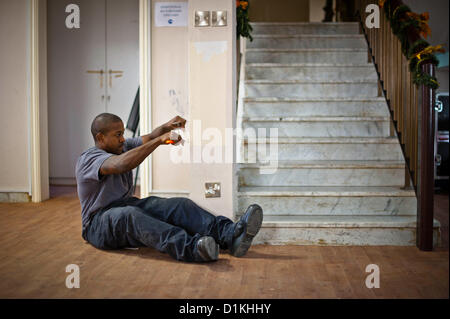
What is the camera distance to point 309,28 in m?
4.67

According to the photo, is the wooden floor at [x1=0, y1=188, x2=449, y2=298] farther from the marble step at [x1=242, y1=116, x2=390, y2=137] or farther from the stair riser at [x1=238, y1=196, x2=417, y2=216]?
the marble step at [x1=242, y1=116, x2=390, y2=137]

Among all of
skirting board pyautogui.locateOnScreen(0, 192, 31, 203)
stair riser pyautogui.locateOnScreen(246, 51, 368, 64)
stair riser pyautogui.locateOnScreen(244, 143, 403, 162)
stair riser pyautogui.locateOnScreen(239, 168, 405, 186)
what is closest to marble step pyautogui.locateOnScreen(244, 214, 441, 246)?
stair riser pyautogui.locateOnScreen(239, 168, 405, 186)

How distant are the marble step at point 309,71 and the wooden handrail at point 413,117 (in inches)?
16.2

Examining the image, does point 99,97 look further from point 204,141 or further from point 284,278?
point 284,278

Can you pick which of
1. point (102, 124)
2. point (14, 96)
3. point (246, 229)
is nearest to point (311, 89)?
point (246, 229)

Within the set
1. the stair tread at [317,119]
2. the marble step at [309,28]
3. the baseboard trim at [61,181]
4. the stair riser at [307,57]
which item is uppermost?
the marble step at [309,28]

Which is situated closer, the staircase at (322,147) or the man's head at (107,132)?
the man's head at (107,132)

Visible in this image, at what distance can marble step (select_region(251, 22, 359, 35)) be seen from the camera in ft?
15.2

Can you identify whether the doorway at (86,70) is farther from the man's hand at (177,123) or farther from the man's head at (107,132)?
the man's head at (107,132)

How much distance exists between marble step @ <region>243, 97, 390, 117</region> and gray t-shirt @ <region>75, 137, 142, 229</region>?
4.70 ft

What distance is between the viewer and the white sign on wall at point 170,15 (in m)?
3.57

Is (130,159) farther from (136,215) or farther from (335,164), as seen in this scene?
(335,164)

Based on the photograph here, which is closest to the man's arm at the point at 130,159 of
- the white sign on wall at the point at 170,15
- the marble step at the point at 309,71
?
the white sign on wall at the point at 170,15

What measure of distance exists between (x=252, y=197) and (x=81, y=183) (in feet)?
3.33
